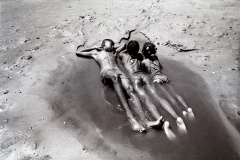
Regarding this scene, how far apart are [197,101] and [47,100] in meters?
2.86

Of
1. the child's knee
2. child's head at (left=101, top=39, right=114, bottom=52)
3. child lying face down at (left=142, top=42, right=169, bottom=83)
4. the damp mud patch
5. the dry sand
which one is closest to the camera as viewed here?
the damp mud patch

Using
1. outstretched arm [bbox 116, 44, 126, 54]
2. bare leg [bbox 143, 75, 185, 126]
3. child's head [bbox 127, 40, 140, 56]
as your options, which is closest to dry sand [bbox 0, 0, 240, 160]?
bare leg [bbox 143, 75, 185, 126]

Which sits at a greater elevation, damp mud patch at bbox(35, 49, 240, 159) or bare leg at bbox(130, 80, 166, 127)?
bare leg at bbox(130, 80, 166, 127)

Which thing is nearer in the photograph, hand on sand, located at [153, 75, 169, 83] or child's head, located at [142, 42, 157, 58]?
hand on sand, located at [153, 75, 169, 83]

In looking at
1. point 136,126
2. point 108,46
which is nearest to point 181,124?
point 136,126

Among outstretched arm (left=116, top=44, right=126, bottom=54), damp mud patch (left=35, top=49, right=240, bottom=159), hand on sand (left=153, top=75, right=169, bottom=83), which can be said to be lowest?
damp mud patch (left=35, top=49, right=240, bottom=159)

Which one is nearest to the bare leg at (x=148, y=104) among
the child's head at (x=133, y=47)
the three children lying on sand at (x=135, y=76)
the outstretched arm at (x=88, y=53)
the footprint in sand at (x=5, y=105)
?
the three children lying on sand at (x=135, y=76)

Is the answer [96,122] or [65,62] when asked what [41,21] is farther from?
[96,122]

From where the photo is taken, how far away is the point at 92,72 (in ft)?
15.4

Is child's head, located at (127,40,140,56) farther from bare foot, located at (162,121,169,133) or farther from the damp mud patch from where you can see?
bare foot, located at (162,121,169,133)

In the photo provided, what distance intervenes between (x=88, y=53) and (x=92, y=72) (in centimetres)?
64

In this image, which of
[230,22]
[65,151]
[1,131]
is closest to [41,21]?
[1,131]

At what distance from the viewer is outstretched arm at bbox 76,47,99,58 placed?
5.06m

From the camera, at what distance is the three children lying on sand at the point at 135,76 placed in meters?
3.51
